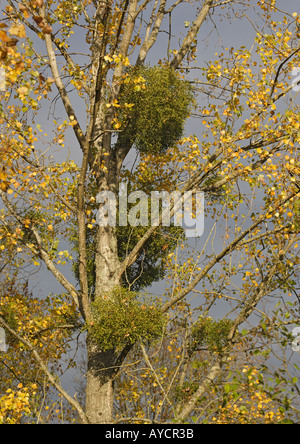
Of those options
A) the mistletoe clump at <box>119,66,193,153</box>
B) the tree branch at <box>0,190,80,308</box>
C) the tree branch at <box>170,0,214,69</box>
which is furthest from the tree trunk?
the tree branch at <box>170,0,214,69</box>

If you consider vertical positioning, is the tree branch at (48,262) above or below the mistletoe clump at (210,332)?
above

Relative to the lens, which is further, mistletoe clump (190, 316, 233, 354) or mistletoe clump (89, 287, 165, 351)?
mistletoe clump (190, 316, 233, 354)

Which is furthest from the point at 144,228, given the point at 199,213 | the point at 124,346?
the point at 124,346

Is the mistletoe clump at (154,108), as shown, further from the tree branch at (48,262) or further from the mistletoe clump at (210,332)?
the mistletoe clump at (210,332)

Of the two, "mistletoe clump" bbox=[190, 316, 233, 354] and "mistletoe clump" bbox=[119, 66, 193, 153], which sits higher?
"mistletoe clump" bbox=[119, 66, 193, 153]

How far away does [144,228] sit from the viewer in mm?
9477

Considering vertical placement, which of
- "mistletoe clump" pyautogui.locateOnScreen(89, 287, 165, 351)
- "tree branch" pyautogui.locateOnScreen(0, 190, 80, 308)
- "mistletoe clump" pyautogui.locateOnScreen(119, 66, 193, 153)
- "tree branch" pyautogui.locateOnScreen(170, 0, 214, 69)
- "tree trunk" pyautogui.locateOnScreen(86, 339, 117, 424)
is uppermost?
"tree branch" pyautogui.locateOnScreen(170, 0, 214, 69)

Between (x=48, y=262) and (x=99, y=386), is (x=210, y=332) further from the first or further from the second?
(x=48, y=262)

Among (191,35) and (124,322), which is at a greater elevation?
(191,35)

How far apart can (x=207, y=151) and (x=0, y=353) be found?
19.4 ft

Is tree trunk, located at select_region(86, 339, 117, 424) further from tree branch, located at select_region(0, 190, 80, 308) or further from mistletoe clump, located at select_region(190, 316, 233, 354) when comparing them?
mistletoe clump, located at select_region(190, 316, 233, 354)

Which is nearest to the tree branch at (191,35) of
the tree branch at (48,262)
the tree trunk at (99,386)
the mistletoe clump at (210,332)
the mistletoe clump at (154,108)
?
the mistletoe clump at (154,108)

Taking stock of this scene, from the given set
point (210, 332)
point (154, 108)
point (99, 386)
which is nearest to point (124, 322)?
point (99, 386)

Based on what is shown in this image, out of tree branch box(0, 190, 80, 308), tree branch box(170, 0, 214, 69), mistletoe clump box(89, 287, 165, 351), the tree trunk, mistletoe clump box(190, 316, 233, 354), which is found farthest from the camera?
tree branch box(170, 0, 214, 69)
